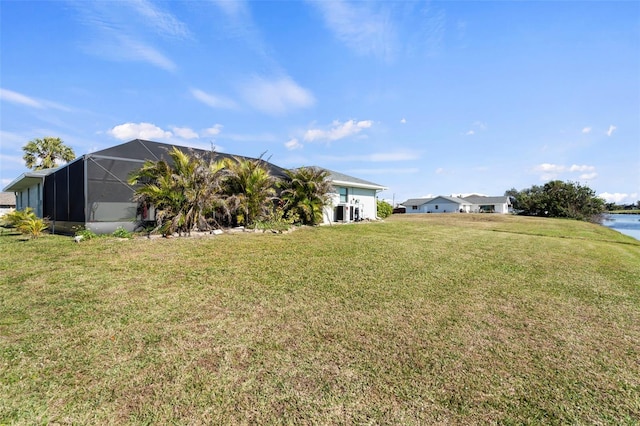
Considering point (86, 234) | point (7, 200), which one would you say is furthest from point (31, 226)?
point (7, 200)

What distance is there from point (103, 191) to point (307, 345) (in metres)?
→ 10.4

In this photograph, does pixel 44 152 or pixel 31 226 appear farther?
pixel 44 152

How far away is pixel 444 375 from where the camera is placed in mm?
2713

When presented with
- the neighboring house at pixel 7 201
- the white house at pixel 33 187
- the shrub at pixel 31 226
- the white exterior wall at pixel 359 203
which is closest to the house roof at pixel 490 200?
the white exterior wall at pixel 359 203

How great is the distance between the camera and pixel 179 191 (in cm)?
963

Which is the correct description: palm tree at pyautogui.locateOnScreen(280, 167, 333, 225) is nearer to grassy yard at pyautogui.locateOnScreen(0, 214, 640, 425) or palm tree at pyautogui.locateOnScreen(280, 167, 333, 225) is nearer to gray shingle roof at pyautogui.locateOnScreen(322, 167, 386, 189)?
gray shingle roof at pyautogui.locateOnScreen(322, 167, 386, 189)

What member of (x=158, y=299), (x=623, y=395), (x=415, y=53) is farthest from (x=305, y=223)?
(x=623, y=395)

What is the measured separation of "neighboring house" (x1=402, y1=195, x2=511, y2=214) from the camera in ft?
169

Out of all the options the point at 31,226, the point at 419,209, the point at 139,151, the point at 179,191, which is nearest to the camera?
the point at 31,226

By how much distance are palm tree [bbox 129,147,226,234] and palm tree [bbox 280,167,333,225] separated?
463 cm

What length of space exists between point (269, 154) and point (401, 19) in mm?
7599

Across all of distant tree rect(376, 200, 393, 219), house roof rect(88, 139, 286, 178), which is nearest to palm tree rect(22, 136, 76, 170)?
house roof rect(88, 139, 286, 178)

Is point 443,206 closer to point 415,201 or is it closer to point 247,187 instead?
point 415,201

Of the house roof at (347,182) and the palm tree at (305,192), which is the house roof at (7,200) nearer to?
the palm tree at (305,192)
